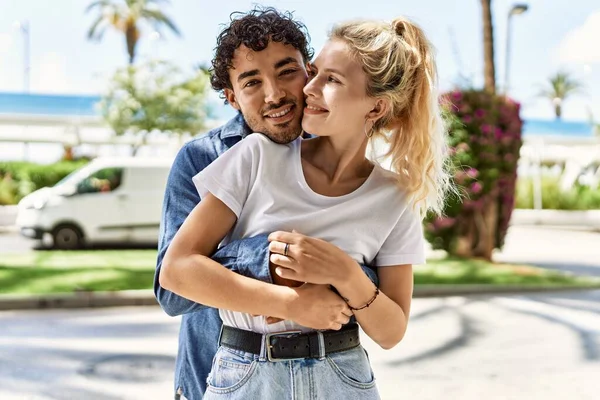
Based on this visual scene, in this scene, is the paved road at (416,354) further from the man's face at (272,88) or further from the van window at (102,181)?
the van window at (102,181)

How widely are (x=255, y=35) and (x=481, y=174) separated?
10.9m

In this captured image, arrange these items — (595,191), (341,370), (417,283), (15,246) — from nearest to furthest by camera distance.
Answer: (341,370) → (417,283) → (15,246) → (595,191)

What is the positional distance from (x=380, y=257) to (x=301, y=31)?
0.70m

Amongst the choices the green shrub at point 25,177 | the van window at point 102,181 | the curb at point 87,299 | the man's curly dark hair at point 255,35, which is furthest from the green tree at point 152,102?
the man's curly dark hair at point 255,35

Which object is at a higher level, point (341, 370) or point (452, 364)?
point (341, 370)

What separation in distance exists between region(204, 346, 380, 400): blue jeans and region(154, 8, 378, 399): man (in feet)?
0.59

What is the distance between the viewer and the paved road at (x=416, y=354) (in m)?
5.43

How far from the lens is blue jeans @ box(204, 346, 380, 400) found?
64.3 inches

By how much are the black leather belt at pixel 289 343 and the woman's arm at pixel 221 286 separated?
0.21 feet

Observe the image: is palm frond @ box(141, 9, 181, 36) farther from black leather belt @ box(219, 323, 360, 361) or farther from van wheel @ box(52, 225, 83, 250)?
black leather belt @ box(219, 323, 360, 361)

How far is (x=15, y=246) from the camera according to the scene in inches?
611

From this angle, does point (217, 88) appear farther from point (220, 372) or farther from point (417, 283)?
point (417, 283)

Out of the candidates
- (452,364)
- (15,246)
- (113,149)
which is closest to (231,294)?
(452,364)

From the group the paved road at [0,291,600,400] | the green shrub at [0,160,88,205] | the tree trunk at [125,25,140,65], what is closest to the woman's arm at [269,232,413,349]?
the paved road at [0,291,600,400]
